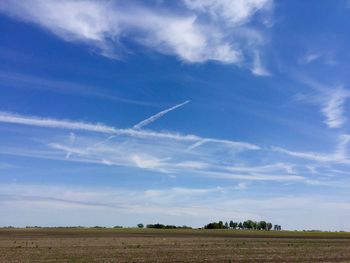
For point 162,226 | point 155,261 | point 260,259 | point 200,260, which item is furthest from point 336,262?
point 162,226

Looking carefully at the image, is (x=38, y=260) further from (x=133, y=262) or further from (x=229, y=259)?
(x=229, y=259)

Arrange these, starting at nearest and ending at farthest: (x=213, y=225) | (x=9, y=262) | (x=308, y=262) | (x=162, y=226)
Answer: (x=9, y=262) < (x=308, y=262) < (x=162, y=226) < (x=213, y=225)

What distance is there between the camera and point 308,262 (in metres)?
34.5

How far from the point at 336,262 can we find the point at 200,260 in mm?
10631

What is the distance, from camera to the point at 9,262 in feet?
103

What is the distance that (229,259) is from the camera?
3569cm

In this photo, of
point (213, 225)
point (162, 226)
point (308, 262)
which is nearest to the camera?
point (308, 262)

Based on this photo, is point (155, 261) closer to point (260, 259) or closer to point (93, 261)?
point (93, 261)

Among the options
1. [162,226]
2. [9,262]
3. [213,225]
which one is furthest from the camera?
[213,225]

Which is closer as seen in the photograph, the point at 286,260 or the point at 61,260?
the point at 61,260

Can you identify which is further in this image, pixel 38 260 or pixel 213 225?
pixel 213 225

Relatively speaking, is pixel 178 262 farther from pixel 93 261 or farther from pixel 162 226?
pixel 162 226

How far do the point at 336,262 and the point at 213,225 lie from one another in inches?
6515

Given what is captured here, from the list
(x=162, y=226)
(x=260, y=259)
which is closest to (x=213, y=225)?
(x=162, y=226)
